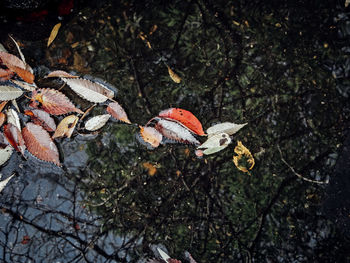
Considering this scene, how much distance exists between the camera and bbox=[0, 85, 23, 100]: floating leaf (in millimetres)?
1396

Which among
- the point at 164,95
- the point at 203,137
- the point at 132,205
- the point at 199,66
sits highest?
the point at 199,66

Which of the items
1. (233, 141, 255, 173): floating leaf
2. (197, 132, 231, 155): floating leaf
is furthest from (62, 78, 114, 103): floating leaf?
(233, 141, 255, 173): floating leaf

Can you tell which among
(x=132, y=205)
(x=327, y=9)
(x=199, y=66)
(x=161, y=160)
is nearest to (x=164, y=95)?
(x=199, y=66)

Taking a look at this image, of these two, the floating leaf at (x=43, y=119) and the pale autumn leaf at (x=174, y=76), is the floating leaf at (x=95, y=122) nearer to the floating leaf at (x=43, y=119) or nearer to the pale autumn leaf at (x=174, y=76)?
the floating leaf at (x=43, y=119)

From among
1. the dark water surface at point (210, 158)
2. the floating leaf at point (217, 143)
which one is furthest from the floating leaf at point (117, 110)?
the floating leaf at point (217, 143)

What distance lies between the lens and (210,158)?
147 cm

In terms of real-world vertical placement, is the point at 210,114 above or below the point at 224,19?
below

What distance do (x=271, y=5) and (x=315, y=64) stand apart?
16.5 inches

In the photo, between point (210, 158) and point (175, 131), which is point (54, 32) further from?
point (210, 158)

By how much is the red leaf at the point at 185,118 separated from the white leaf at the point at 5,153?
872 millimetres

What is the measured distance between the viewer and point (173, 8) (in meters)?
1.50

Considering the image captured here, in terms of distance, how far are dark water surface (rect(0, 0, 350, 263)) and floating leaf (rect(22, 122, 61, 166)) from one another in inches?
2.5

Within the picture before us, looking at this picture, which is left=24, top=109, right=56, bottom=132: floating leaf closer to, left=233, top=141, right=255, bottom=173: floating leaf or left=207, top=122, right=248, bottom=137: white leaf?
left=207, top=122, right=248, bottom=137: white leaf

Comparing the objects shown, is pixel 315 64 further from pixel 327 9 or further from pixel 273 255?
pixel 273 255
